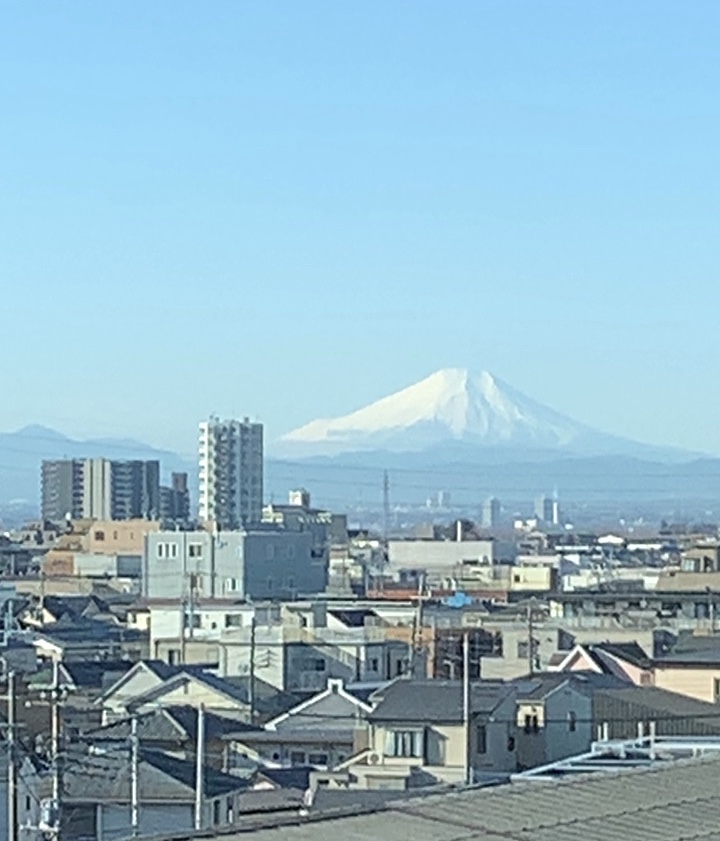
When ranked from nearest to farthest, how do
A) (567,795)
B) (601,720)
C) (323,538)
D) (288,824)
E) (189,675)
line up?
(288,824)
(567,795)
(601,720)
(189,675)
(323,538)

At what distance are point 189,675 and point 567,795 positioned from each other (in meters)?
18.5

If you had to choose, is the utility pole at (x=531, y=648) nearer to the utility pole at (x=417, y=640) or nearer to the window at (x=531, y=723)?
the utility pole at (x=417, y=640)

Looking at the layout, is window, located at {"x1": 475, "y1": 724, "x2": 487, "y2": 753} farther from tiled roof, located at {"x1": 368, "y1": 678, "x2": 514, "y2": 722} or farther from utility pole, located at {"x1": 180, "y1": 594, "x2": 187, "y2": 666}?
utility pole, located at {"x1": 180, "y1": 594, "x2": 187, "y2": 666}

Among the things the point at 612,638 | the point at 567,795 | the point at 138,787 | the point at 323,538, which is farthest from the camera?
the point at 323,538

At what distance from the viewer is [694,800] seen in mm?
10719

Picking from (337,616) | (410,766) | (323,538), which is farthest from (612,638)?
(323,538)

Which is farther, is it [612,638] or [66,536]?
[66,536]

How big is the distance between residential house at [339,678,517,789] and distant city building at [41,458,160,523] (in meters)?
81.7

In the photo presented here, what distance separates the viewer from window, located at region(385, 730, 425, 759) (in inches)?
883

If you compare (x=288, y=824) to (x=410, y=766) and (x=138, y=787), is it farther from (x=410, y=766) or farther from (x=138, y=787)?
(x=410, y=766)

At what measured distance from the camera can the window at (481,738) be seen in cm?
2244

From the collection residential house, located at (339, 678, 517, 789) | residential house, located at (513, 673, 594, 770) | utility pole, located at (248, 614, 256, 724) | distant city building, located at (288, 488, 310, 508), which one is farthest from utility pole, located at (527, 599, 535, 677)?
distant city building, located at (288, 488, 310, 508)

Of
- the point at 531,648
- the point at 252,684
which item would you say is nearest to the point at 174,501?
the point at 531,648

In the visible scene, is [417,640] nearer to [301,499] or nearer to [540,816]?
[540,816]
